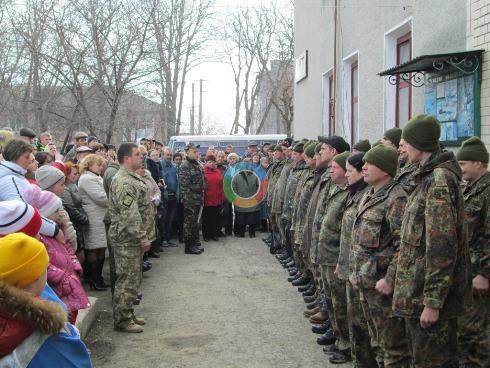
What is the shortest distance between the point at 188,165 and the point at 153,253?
1.92 meters

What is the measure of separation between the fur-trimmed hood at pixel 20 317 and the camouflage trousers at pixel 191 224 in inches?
330

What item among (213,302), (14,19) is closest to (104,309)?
(213,302)

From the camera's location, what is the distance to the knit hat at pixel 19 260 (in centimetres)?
212

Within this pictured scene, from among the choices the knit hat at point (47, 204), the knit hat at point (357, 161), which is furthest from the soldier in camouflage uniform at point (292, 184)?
the knit hat at point (47, 204)

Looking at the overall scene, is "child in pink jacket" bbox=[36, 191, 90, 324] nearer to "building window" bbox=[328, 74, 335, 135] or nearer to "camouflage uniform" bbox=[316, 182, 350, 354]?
"camouflage uniform" bbox=[316, 182, 350, 354]

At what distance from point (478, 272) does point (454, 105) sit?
2.73m

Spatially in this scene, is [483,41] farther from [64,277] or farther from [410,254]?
[64,277]

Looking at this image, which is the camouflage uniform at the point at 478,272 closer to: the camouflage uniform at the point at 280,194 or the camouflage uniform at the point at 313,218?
→ the camouflage uniform at the point at 313,218

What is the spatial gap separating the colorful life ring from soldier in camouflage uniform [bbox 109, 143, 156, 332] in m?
6.04

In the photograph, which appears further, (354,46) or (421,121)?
(354,46)

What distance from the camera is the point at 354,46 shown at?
1089cm

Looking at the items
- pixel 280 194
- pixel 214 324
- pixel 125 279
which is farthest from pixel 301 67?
pixel 125 279

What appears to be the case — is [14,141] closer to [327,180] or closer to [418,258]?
[327,180]

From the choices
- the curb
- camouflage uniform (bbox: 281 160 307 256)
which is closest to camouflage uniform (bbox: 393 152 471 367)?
the curb
